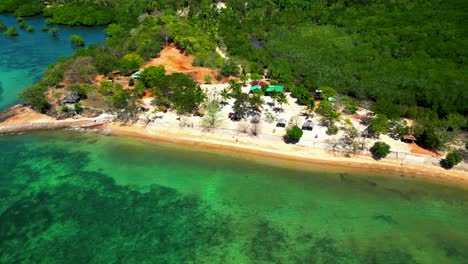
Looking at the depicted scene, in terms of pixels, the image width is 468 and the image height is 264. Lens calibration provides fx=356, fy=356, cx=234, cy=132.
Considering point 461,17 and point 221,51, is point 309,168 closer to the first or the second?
point 221,51

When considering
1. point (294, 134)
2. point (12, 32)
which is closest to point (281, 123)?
point (294, 134)

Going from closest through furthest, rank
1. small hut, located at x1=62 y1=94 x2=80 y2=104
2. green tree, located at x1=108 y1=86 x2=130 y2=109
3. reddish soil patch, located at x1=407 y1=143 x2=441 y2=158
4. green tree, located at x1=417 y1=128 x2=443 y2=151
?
green tree, located at x1=417 y1=128 x2=443 y2=151
reddish soil patch, located at x1=407 y1=143 x2=441 y2=158
green tree, located at x1=108 y1=86 x2=130 y2=109
small hut, located at x1=62 y1=94 x2=80 y2=104

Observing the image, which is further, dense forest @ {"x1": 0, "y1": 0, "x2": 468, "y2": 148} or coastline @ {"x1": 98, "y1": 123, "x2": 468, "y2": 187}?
dense forest @ {"x1": 0, "y1": 0, "x2": 468, "y2": 148}

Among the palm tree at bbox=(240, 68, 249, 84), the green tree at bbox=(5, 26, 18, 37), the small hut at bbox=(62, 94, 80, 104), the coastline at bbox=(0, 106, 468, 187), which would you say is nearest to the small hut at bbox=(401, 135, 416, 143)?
the coastline at bbox=(0, 106, 468, 187)

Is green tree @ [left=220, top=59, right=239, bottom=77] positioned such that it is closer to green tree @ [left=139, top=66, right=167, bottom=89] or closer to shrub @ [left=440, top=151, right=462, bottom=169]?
green tree @ [left=139, top=66, right=167, bottom=89]

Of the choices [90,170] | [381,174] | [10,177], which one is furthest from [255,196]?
[10,177]

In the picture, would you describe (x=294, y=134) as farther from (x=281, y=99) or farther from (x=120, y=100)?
(x=120, y=100)

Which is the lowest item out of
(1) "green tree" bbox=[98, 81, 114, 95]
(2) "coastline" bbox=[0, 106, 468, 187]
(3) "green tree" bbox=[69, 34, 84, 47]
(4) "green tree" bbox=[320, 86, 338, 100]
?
(2) "coastline" bbox=[0, 106, 468, 187]
